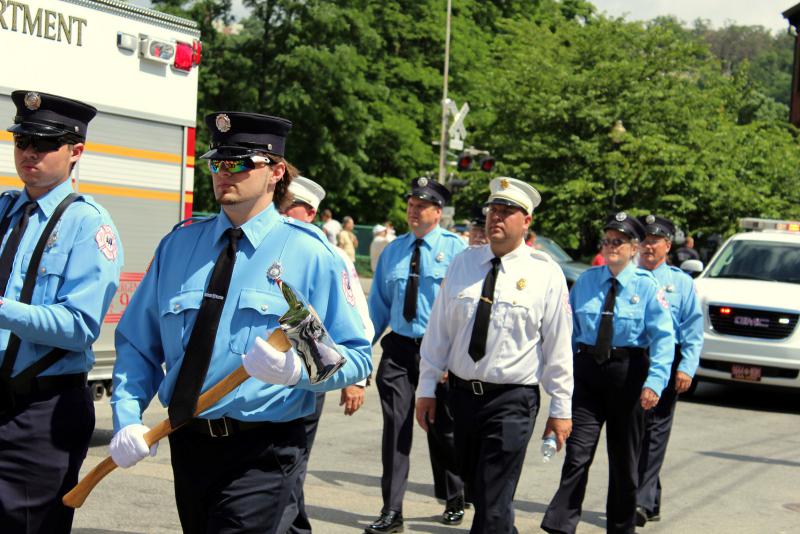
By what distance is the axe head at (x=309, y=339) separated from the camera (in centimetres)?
344

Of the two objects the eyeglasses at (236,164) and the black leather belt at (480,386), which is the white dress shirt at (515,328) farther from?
the eyeglasses at (236,164)

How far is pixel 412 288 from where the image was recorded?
8.12 m

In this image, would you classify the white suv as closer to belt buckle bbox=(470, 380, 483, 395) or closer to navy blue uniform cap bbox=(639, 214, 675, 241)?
navy blue uniform cap bbox=(639, 214, 675, 241)

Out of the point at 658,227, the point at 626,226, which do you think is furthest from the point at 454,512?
the point at 658,227

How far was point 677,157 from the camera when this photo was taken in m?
31.3

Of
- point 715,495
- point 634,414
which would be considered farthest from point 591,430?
point 715,495

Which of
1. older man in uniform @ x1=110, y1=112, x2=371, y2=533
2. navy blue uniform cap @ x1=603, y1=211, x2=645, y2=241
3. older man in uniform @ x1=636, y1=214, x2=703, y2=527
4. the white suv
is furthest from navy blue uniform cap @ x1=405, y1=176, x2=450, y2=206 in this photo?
the white suv

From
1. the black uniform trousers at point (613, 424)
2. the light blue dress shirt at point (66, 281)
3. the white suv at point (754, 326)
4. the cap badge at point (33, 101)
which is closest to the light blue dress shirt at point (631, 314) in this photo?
the black uniform trousers at point (613, 424)

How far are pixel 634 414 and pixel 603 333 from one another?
524 mm

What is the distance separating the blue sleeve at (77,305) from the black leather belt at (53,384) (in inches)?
4.9

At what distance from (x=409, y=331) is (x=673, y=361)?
72.9 inches

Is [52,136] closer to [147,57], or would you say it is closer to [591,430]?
[591,430]

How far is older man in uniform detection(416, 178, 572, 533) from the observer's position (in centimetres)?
570

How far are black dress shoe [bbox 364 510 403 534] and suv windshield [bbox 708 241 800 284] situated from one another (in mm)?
9270
